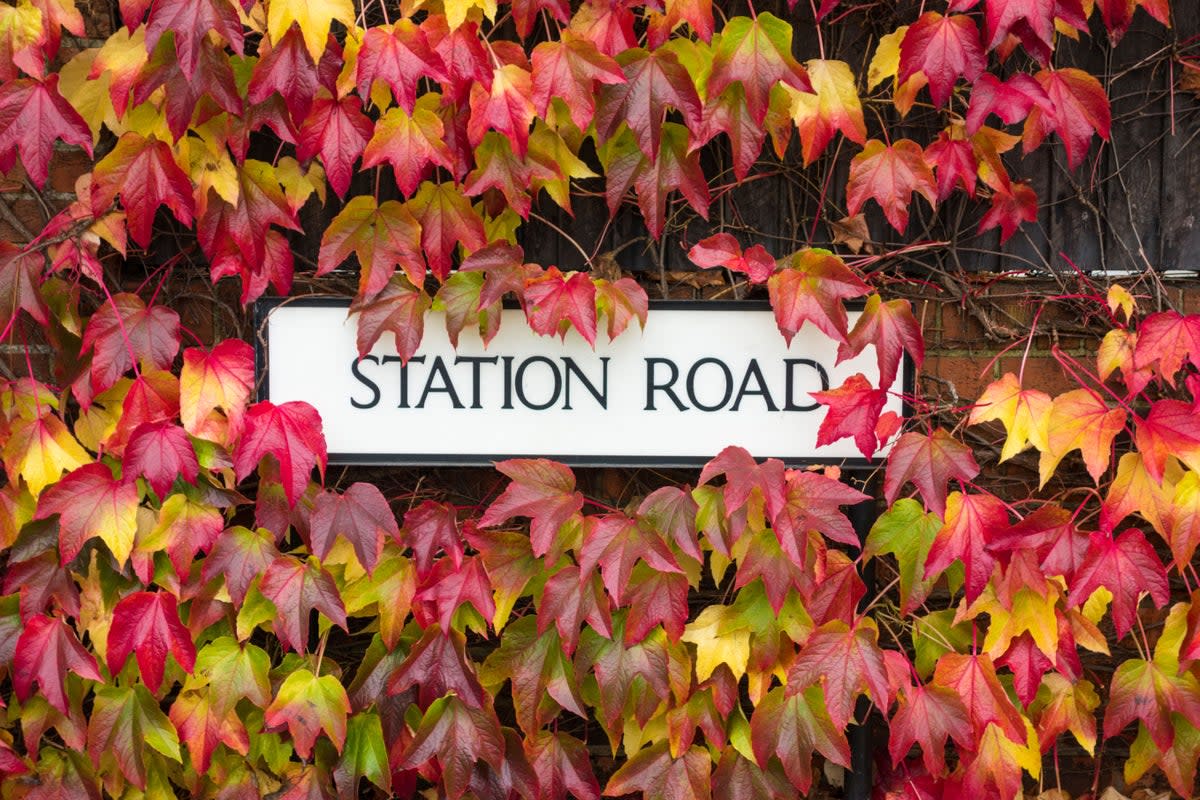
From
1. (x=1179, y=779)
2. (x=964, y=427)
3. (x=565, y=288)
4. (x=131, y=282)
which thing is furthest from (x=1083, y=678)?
(x=131, y=282)

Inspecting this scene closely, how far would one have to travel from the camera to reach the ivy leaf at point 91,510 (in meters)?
1.74

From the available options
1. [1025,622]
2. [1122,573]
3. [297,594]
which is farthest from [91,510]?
[1122,573]

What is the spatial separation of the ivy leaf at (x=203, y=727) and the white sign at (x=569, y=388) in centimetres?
49

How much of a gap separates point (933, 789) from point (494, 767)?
2.71ft

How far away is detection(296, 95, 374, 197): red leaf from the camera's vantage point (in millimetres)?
1771

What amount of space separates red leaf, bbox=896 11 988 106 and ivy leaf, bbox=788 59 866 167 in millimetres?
95

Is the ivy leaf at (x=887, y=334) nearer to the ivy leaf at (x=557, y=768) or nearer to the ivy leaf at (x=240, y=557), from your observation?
the ivy leaf at (x=557, y=768)

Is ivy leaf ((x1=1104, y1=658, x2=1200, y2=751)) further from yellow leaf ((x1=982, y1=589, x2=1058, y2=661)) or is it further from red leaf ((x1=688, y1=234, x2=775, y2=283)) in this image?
red leaf ((x1=688, y1=234, x2=775, y2=283))

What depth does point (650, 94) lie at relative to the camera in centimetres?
173

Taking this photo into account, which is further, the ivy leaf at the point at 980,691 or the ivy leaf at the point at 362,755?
the ivy leaf at the point at 362,755

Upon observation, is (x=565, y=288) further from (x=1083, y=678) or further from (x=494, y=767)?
(x=1083, y=678)

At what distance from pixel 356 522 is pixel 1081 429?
120cm

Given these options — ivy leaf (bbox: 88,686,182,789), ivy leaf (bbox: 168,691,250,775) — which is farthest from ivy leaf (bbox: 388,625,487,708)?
ivy leaf (bbox: 88,686,182,789)

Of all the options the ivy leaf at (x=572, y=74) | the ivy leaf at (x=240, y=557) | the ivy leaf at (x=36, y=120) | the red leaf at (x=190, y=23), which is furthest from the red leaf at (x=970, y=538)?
the ivy leaf at (x=36, y=120)
